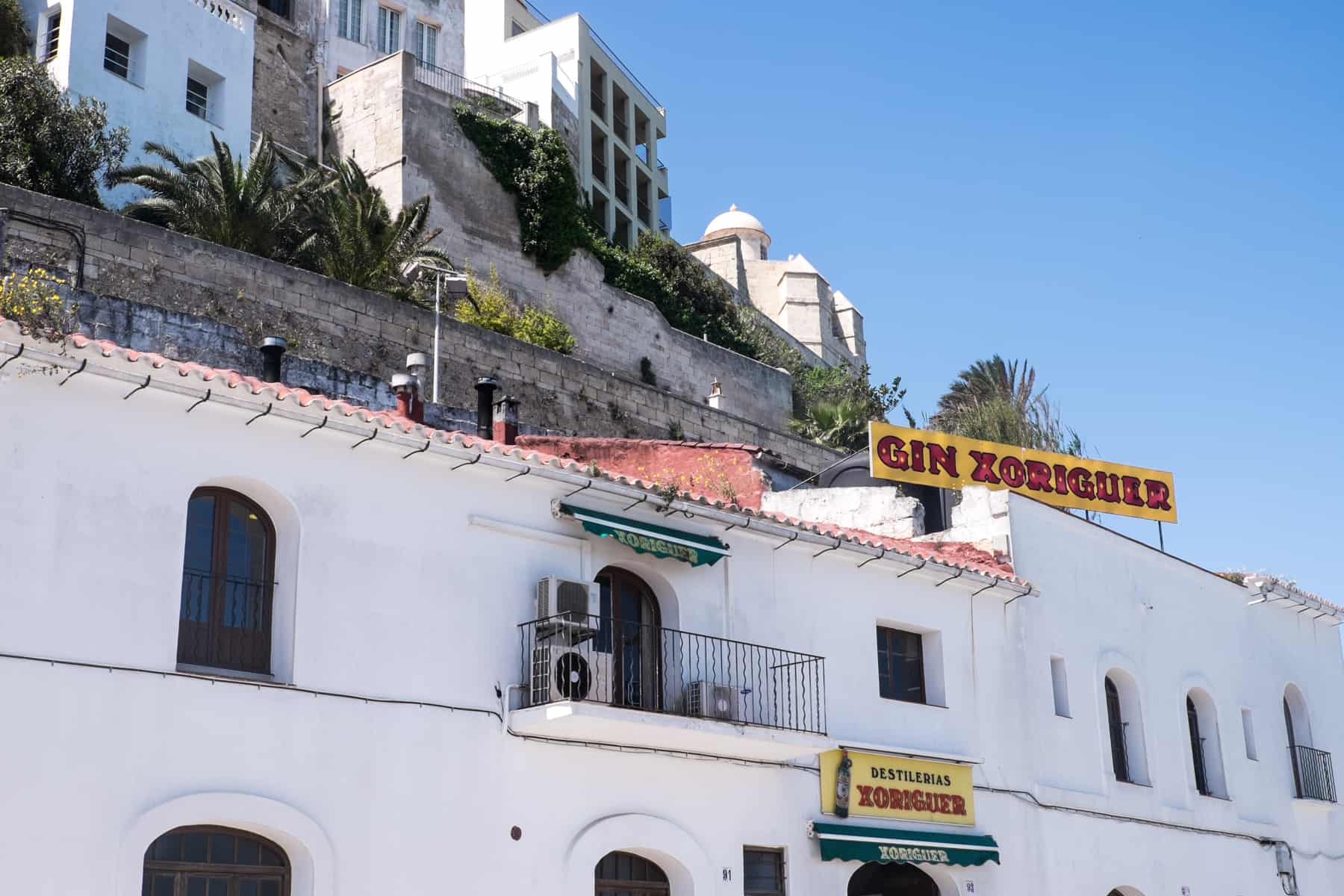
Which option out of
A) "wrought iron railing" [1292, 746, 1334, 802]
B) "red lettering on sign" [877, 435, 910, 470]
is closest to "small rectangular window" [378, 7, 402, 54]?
"red lettering on sign" [877, 435, 910, 470]

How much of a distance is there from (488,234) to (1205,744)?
2021 centimetres

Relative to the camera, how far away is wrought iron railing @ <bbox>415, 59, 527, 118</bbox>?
119 feet

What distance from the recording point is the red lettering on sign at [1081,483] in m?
22.5

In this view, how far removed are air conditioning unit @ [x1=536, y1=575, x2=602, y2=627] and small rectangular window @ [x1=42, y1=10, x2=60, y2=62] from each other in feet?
71.4

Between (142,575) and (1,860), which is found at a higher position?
(142,575)

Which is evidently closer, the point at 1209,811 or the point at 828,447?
the point at 1209,811

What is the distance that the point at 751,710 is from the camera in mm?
15039

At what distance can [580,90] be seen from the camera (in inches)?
1815

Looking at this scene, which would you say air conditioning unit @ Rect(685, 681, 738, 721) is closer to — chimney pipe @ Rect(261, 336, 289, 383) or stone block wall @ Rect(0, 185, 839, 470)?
chimney pipe @ Rect(261, 336, 289, 383)

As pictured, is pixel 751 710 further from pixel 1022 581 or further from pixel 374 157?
pixel 374 157

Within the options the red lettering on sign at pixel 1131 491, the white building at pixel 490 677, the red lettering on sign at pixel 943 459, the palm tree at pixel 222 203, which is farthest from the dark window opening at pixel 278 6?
the red lettering on sign at pixel 1131 491

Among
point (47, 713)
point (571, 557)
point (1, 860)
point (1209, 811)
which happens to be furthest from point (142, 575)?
point (1209, 811)

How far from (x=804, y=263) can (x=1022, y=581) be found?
3990 centimetres

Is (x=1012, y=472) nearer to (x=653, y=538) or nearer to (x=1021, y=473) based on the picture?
(x=1021, y=473)
